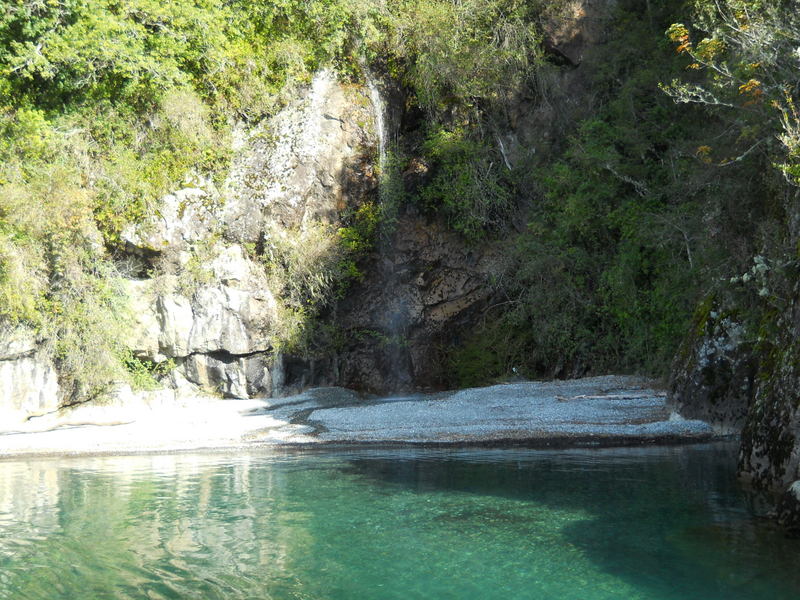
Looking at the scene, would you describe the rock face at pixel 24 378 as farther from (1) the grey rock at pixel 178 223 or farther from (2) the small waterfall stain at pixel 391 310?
(2) the small waterfall stain at pixel 391 310

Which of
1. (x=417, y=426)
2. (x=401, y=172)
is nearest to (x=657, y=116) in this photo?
(x=401, y=172)

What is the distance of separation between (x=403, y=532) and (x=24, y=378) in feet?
42.4

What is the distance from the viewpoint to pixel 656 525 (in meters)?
6.23

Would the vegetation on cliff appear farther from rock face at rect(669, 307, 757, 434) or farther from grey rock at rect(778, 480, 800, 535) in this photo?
grey rock at rect(778, 480, 800, 535)

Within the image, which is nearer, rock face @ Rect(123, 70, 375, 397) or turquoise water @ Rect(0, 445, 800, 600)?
turquoise water @ Rect(0, 445, 800, 600)

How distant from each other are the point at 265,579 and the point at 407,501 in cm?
243

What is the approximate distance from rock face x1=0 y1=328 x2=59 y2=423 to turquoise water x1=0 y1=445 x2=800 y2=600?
7189 millimetres

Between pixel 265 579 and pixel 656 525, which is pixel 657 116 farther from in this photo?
pixel 265 579

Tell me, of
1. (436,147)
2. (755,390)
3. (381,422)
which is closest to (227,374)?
(381,422)

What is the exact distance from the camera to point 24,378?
52.8ft

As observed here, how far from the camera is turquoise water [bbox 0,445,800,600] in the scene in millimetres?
4953

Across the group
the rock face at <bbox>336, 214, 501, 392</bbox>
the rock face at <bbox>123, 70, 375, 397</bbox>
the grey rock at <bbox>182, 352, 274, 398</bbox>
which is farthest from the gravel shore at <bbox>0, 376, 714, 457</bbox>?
the rock face at <bbox>336, 214, 501, 392</bbox>

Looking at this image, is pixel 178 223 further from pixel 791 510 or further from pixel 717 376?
pixel 791 510

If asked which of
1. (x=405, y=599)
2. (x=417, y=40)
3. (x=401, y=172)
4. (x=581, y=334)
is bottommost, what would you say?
(x=405, y=599)
